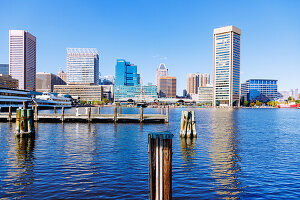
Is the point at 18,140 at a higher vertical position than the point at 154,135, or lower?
lower

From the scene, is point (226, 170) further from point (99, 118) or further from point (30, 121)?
point (99, 118)

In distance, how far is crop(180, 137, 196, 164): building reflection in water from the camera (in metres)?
28.1

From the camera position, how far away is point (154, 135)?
36.8 ft

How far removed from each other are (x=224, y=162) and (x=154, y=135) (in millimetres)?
18634

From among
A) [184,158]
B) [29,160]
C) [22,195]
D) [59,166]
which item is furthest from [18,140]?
[184,158]

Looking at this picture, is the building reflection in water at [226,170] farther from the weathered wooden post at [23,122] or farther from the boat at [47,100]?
the boat at [47,100]

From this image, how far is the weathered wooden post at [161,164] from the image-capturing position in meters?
11.2

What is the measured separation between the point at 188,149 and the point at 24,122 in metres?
29.1

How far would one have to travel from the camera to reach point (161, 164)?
443 inches

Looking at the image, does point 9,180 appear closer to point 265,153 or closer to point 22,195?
point 22,195

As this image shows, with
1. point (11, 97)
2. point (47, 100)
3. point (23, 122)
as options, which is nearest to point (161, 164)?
point (23, 122)

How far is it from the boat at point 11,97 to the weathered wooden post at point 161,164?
372ft

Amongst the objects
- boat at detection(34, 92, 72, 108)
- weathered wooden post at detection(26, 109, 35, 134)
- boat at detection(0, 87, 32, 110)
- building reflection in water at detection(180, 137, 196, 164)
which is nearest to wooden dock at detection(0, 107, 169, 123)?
weathered wooden post at detection(26, 109, 35, 134)

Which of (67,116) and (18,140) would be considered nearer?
(18,140)
